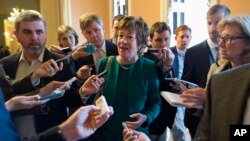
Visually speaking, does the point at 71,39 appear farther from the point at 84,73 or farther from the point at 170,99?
the point at 170,99

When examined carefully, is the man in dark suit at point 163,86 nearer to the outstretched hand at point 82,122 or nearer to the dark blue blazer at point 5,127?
the outstretched hand at point 82,122

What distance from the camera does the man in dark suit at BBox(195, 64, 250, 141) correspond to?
119cm

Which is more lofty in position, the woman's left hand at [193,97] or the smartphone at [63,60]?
the smartphone at [63,60]

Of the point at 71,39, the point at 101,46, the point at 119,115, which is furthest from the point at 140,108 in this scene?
the point at 71,39

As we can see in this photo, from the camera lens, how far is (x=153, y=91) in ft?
6.49

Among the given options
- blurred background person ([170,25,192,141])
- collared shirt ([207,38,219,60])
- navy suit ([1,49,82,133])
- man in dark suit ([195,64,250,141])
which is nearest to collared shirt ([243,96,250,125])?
man in dark suit ([195,64,250,141])

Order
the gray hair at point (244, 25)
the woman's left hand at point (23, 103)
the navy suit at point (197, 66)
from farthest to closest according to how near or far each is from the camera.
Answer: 1. the navy suit at point (197, 66)
2. the gray hair at point (244, 25)
3. the woman's left hand at point (23, 103)

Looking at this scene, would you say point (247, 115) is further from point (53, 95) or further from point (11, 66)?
point (11, 66)

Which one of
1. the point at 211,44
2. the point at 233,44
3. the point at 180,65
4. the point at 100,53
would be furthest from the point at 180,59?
the point at 233,44

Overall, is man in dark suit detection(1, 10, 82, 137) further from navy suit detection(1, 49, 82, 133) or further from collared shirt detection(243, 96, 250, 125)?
collared shirt detection(243, 96, 250, 125)

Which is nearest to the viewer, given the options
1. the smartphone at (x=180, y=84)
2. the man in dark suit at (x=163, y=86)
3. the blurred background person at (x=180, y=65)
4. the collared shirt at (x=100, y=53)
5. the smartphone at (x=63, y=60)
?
the smartphone at (x=63, y=60)

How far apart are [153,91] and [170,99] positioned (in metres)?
0.21

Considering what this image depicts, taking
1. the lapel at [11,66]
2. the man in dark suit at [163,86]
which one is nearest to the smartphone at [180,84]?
the man in dark suit at [163,86]

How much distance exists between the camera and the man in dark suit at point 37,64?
6.29 ft
